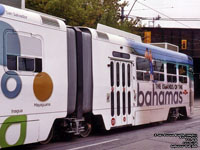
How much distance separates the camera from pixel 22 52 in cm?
836

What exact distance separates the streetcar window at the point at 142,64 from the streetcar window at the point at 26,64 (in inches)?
216

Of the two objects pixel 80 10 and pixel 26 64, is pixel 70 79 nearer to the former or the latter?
pixel 26 64

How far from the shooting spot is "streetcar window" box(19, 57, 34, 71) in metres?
8.31

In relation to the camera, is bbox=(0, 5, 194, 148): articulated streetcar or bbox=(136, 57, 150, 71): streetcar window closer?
bbox=(0, 5, 194, 148): articulated streetcar

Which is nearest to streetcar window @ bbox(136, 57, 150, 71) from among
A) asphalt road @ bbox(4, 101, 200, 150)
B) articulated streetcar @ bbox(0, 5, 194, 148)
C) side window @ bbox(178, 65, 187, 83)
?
articulated streetcar @ bbox(0, 5, 194, 148)

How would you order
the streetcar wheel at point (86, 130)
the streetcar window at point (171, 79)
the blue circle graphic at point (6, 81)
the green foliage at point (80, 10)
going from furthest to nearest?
the green foliage at point (80, 10), the streetcar window at point (171, 79), the streetcar wheel at point (86, 130), the blue circle graphic at point (6, 81)

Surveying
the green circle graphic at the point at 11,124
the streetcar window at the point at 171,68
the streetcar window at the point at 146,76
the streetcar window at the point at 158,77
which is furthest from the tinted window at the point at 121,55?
the green circle graphic at the point at 11,124

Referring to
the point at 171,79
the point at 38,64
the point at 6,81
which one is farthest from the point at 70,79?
the point at 171,79

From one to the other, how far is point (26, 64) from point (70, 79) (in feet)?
5.86

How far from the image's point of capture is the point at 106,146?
9.92 m

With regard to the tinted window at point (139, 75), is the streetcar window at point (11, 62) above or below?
above

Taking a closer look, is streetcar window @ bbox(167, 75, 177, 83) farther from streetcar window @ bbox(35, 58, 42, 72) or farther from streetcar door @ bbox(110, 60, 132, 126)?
streetcar window @ bbox(35, 58, 42, 72)

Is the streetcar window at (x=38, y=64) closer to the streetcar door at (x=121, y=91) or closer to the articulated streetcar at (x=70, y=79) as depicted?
the articulated streetcar at (x=70, y=79)

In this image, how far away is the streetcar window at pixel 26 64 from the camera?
831 cm
